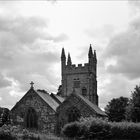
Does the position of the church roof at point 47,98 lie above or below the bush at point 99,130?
above

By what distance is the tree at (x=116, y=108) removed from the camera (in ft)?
284

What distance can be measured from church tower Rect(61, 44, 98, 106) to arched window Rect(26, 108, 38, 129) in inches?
1021

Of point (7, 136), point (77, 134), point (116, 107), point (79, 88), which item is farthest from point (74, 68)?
point (7, 136)

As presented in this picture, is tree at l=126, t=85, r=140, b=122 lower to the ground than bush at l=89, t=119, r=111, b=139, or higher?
higher

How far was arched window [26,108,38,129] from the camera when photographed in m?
57.1

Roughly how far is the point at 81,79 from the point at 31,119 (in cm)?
2926

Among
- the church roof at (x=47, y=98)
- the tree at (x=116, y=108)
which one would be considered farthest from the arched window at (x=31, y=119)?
the tree at (x=116, y=108)

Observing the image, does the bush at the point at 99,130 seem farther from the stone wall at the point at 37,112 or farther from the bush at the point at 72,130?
the stone wall at the point at 37,112

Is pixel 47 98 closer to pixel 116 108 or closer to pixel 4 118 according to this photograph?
pixel 4 118

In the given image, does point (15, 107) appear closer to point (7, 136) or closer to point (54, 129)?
point (54, 129)

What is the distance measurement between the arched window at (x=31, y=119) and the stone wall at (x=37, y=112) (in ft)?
1.58

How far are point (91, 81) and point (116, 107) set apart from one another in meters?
10.4

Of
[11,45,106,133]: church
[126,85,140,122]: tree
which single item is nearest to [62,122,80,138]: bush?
[11,45,106,133]: church

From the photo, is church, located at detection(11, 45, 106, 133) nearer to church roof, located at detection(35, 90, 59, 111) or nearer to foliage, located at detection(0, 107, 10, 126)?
church roof, located at detection(35, 90, 59, 111)
